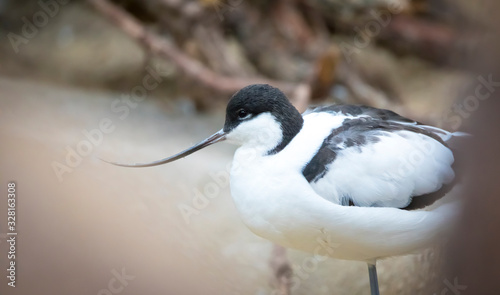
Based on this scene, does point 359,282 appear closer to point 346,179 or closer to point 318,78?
point 346,179

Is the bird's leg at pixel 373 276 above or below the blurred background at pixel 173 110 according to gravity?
below

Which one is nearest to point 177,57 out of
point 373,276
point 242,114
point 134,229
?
point 134,229

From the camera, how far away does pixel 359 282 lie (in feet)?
9.34

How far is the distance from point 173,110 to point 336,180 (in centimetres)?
292

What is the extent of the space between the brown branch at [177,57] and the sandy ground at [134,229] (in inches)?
17.6

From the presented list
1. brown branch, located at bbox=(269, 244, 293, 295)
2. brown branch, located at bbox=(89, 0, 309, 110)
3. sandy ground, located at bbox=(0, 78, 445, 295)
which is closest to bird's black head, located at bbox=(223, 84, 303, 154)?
sandy ground, located at bbox=(0, 78, 445, 295)

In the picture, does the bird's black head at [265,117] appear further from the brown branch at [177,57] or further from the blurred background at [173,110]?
the brown branch at [177,57]

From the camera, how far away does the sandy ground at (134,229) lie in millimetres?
2500

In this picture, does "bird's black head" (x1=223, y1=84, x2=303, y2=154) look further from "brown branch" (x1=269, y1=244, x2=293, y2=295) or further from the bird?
"brown branch" (x1=269, y1=244, x2=293, y2=295)

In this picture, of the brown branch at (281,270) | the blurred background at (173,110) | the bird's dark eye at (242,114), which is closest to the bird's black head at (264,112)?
the bird's dark eye at (242,114)

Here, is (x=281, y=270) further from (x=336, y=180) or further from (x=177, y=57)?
(x=177, y=57)

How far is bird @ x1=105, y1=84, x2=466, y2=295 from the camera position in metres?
2.00

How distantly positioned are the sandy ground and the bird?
0.26 m

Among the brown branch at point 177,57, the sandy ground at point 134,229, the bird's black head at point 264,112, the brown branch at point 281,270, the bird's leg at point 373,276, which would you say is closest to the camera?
the bird's black head at point 264,112
